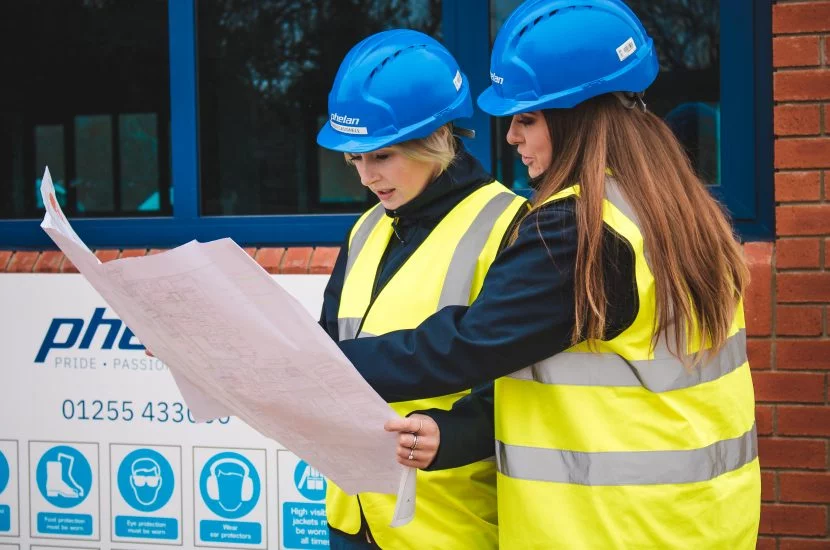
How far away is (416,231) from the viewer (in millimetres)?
2018

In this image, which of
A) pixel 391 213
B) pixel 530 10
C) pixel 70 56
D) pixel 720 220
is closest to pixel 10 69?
pixel 70 56

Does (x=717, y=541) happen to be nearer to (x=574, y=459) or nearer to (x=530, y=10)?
(x=574, y=459)

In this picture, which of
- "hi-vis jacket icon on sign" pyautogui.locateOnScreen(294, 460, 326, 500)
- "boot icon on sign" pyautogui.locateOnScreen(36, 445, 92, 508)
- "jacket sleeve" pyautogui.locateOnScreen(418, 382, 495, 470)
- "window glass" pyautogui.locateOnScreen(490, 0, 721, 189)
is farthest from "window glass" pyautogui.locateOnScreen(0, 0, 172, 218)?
"jacket sleeve" pyautogui.locateOnScreen(418, 382, 495, 470)

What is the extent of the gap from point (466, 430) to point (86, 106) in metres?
2.80

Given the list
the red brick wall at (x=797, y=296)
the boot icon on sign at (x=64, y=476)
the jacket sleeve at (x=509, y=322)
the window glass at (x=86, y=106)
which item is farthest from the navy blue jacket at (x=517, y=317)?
the window glass at (x=86, y=106)

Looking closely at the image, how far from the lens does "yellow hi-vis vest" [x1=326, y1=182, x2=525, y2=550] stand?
187 centimetres

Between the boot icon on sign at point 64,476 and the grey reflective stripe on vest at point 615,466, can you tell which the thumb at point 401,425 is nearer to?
the grey reflective stripe on vest at point 615,466

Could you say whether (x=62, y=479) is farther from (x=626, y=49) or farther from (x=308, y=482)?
(x=626, y=49)

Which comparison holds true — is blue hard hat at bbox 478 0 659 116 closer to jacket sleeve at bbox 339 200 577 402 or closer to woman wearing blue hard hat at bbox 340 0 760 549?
woman wearing blue hard hat at bbox 340 0 760 549

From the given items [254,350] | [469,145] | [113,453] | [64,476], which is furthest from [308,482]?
[254,350]

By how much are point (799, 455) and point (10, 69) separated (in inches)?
125

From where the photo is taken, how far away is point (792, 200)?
3180 millimetres

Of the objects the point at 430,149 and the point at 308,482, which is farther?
the point at 308,482

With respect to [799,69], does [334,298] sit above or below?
below
